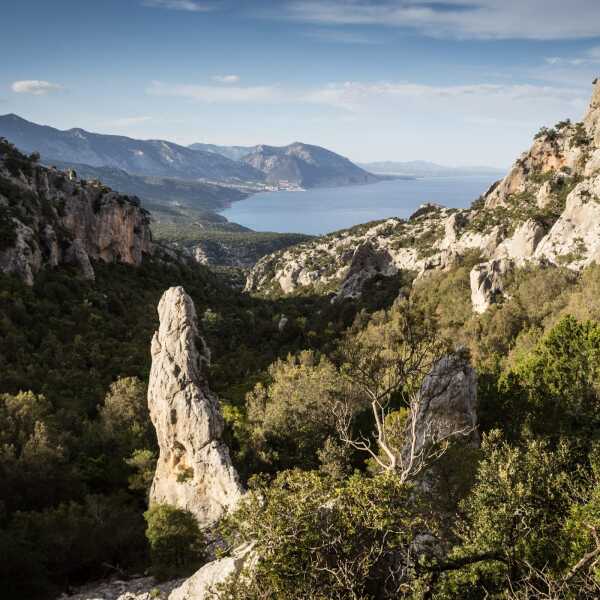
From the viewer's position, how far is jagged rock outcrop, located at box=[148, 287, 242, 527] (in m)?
22.4

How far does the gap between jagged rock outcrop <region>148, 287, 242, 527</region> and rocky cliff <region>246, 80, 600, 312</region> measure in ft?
105

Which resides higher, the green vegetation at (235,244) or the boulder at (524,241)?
the boulder at (524,241)

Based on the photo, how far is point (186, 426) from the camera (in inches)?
933

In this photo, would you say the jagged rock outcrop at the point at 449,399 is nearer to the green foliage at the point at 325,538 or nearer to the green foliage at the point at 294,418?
the green foliage at the point at 294,418

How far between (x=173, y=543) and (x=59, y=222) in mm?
53991

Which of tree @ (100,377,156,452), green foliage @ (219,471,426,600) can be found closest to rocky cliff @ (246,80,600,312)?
tree @ (100,377,156,452)

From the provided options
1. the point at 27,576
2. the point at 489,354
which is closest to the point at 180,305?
the point at 27,576

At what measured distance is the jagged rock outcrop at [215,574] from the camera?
11.3 metres

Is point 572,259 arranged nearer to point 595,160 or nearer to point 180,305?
point 595,160

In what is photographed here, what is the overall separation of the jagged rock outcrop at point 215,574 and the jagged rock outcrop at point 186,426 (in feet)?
25.3

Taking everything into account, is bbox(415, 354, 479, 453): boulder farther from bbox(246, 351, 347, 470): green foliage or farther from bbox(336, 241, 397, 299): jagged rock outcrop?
bbox(336, 241, 397, 299): jagged rock outcrop

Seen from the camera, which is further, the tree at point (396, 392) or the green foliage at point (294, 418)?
the green foliage at point (294, 418)

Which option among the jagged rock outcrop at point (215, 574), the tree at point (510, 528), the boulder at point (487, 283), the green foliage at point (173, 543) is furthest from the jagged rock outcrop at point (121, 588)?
the boulder at point (487, 283)

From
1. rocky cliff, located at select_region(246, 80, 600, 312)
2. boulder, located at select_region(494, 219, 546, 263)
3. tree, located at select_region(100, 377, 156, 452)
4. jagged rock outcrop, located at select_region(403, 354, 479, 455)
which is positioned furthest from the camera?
boulder, located at select_region(494, 219, 546, 263)
